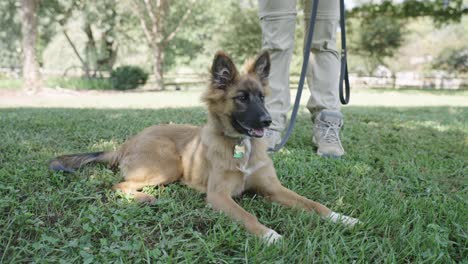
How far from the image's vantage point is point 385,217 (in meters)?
2.43

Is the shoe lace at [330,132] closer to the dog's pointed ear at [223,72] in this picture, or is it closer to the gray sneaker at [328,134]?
the gray sneaker at [328,134]

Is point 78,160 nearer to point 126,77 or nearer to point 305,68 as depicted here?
point 305,68

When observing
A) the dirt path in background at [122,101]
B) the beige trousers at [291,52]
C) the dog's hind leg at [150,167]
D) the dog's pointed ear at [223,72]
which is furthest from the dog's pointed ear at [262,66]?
the dirt path in background at [122,101]

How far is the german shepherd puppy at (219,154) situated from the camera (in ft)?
9.50

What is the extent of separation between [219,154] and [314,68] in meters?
2.13

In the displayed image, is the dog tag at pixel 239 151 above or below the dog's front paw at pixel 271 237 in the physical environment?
above

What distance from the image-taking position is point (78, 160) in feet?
11.1

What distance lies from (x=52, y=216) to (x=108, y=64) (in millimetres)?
31812

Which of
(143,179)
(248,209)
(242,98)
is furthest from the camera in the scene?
(242,98)

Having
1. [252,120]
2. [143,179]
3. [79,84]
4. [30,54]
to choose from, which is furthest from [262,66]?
[79,84]

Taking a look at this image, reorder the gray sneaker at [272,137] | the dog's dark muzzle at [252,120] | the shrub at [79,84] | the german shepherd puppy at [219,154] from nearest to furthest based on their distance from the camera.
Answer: the german shepherd puppy at [219,154]
the dog's dark muzzle at [252,120]
the gray sneaker at [272,137]
the shrub at [79,84]

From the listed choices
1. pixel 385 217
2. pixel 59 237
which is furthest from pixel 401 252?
pixel 59 237

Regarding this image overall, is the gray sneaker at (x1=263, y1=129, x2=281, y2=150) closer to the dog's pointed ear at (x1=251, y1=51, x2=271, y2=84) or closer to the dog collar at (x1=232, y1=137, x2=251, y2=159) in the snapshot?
the dog's pointed ear at (x1=251, y1=51, x2=271, y2=84)

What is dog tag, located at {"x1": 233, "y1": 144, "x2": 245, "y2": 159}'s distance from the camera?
296 centimetres
